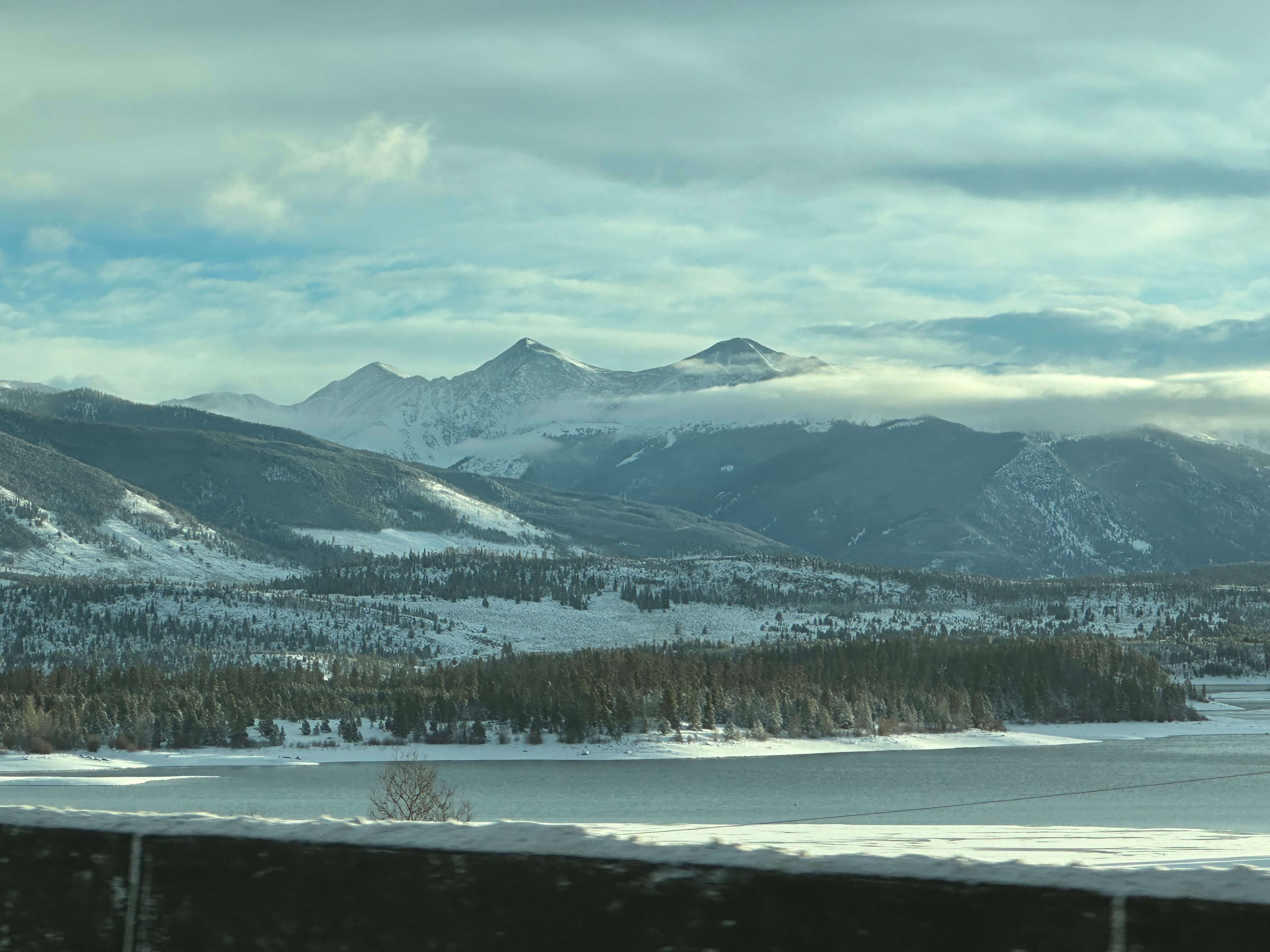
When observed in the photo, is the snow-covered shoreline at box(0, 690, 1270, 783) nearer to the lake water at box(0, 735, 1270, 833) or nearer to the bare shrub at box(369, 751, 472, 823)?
the lake water at box(0, 735, 1270, 833)

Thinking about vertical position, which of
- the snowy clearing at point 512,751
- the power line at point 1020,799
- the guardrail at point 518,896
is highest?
the guardrail at point 518,896

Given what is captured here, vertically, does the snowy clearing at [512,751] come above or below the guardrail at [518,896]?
below

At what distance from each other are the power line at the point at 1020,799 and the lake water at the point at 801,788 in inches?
40.3

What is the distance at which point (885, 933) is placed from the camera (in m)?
5.10

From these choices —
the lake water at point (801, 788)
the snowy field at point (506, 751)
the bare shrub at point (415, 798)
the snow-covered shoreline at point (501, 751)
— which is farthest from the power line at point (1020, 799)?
the snowy field at point (506, 751)

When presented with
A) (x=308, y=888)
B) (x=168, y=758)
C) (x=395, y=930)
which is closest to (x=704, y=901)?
(x=395, y=930)

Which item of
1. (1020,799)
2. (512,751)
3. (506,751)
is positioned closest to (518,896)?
(1020,799)

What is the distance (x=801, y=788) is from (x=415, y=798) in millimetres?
52246

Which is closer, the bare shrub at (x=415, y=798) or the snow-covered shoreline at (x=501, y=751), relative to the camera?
the bare shrub at (x=415, y=798)

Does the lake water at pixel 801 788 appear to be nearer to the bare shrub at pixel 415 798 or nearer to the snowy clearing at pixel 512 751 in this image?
the bare shrub at pixel 415 798

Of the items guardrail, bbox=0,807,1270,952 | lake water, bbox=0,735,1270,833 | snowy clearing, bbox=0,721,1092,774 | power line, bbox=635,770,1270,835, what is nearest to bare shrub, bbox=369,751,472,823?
lake water, bbox=0,735,1270,833

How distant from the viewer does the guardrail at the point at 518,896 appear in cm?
486

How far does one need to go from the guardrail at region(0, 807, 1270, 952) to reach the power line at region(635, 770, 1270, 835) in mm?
85653

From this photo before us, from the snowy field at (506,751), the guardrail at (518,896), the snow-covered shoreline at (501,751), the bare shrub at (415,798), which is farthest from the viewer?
the snow-covered shoreline at (501,751)
